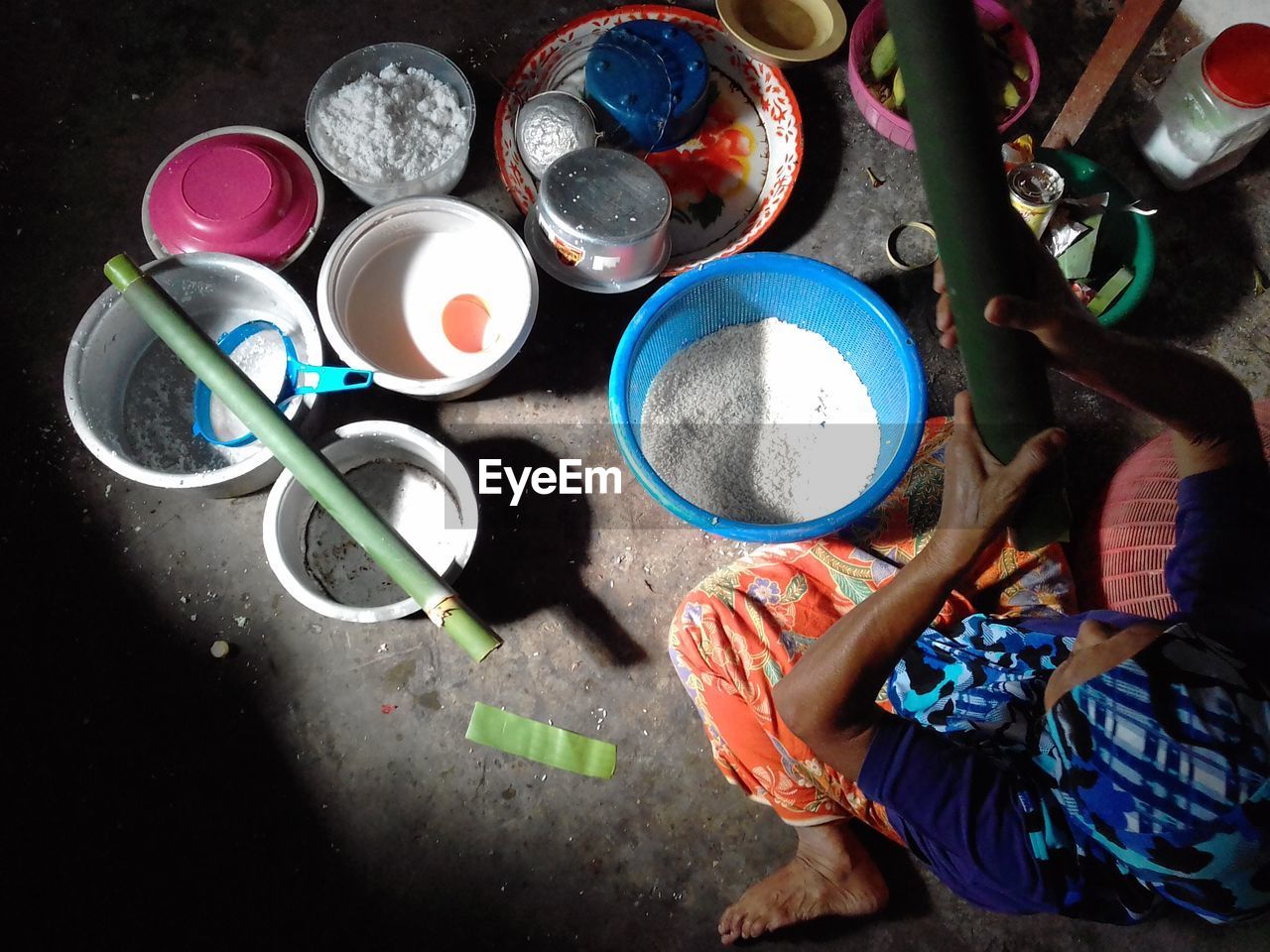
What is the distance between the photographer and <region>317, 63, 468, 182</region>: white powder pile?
64.2 inches

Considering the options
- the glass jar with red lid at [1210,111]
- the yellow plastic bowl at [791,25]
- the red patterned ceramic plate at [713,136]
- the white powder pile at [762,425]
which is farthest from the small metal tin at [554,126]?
the glass jar with red lid at [1210,111]

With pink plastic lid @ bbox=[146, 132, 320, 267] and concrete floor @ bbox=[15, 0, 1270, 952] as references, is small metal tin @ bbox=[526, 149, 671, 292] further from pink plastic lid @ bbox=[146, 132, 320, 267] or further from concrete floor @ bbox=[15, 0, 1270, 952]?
pink plastic lid @ bbox=[146, 132, 320, 267]

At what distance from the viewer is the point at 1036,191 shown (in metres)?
1.54

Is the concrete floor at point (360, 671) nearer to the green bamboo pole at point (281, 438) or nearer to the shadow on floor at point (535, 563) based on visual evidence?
the shadow on floor at point (535, 563)

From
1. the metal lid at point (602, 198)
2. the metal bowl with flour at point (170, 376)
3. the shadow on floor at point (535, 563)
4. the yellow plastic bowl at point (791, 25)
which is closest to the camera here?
the metal bowl with flour at point (170, 376)

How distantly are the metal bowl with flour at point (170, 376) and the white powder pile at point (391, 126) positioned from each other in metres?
0.31

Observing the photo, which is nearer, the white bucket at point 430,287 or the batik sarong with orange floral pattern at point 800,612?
the batik sarong with orange floral pattern at point 800,612

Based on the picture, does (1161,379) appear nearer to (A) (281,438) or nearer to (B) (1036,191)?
(B) (1036,191)

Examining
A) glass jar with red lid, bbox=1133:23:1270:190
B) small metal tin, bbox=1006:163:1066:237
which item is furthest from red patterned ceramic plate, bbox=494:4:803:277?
glass jar with red lid, bbox=1133:23:1270:190

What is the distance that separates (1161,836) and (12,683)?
5.89ft

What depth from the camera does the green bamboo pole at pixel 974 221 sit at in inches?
33.8

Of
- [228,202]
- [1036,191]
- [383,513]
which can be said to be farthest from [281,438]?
[1036,191]

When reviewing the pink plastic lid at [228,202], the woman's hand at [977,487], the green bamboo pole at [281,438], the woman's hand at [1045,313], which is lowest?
the green bamboo pole at [281,438]

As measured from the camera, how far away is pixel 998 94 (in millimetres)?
1734
